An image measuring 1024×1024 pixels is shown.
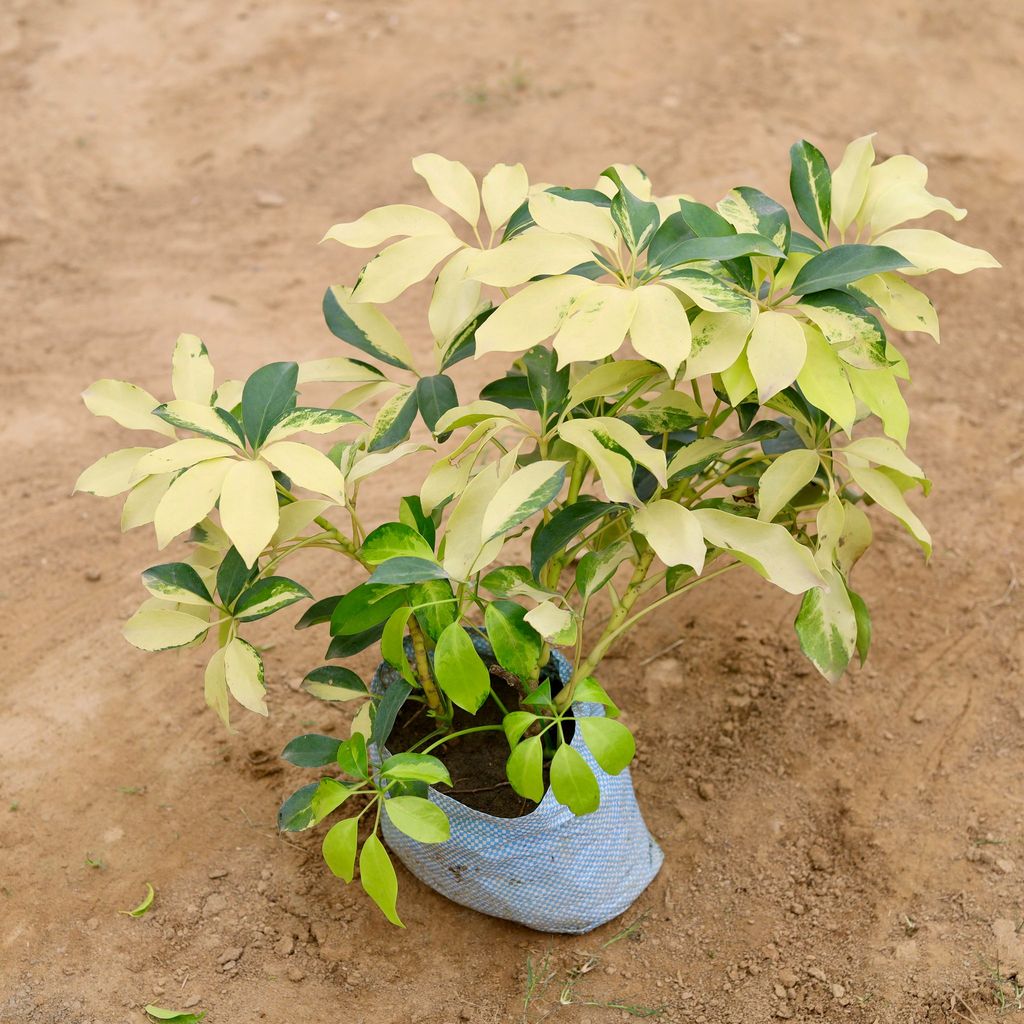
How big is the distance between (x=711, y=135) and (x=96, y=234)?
75.2 inches

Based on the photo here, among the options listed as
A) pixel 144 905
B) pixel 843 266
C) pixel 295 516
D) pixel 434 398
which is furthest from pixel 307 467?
pixel 144 905

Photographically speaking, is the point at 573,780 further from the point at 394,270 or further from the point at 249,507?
the point at 394,270

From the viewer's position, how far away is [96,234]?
11.5 ft

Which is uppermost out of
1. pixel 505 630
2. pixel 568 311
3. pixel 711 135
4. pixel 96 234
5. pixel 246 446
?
pixel 568 311

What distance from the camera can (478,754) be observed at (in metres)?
1.76

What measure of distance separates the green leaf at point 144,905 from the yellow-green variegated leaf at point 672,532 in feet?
3.23

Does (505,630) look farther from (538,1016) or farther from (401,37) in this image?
(401,37)

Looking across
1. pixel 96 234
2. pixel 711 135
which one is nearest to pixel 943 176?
pixel 711 135

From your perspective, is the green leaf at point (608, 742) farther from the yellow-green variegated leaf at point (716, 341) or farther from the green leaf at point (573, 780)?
the yellow-green variegated leaf at point (716, 341)

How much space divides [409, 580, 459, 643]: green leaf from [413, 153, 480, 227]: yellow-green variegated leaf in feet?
1.53

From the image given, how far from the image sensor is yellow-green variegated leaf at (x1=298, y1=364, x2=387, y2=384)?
154 centimetres

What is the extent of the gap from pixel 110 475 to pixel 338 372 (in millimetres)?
321

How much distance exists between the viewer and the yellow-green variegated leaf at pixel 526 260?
4.16ft

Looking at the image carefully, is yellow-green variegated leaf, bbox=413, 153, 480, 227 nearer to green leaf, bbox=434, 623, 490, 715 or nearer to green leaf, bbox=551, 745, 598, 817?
green leaf, bbox=434, 623, 490, 715
